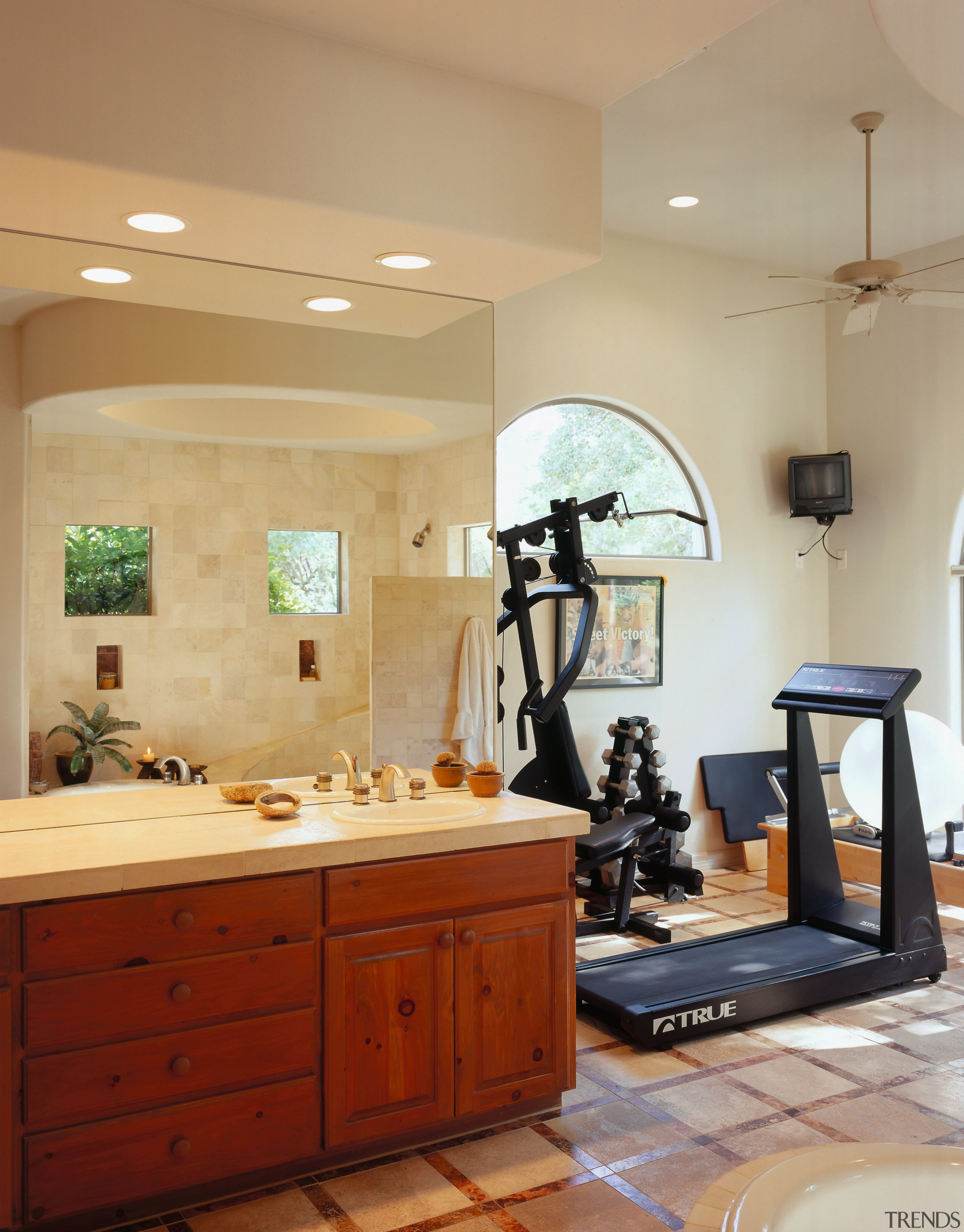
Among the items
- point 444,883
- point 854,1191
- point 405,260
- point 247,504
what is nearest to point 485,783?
point 444,883

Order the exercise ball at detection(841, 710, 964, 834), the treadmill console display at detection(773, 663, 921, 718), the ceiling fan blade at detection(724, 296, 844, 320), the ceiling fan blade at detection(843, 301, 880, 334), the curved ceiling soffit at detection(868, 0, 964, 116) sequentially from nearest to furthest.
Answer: the curved ceiling soffit at detection(868, 0, 964, 116) < the treadmill console display at detection(773, 663, 921, 718) < the ceiling fan blade at detection(843, 301, 880, 334) < the exercise ball at detection(841, 710, 964, 834) < the ceiling fan blade at detection(724, 296, 844, 320)

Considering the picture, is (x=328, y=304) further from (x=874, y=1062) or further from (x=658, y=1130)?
(x=874, y=1062)

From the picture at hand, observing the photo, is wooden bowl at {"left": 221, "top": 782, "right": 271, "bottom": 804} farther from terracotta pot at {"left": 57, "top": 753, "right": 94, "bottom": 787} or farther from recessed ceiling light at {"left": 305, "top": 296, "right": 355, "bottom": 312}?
recessed ceiling light at {"left": 305, "top": 296, "right": 355, "bottom": 312}

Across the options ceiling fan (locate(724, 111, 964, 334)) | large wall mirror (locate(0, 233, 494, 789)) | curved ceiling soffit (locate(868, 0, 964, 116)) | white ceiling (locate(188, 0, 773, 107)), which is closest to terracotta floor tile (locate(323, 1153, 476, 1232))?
large wall mirror (locate(0, 233, 494, 789))

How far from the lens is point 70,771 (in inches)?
112

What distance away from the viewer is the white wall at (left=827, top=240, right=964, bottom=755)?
594 cm

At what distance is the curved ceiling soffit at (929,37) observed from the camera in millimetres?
627

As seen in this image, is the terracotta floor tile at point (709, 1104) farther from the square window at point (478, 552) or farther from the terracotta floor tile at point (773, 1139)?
the square window at point (478, 552)

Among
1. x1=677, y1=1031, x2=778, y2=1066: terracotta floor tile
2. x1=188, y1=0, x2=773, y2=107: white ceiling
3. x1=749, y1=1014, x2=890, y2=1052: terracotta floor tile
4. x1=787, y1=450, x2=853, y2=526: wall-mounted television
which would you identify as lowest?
x1=749, y1=1014, x2=890, y2=1052: terracotta floor tile

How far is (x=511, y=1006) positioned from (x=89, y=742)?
1.42 metres

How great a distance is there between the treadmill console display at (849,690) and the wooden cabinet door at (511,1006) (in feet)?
5.67

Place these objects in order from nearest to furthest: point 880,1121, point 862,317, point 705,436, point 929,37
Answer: point 929,37, point 880,1121, point 862,317, point 705,436

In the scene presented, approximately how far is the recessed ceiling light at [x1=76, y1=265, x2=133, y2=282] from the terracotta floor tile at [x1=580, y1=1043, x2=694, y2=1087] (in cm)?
290

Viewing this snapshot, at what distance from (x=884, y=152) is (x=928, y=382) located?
1.54 metres
